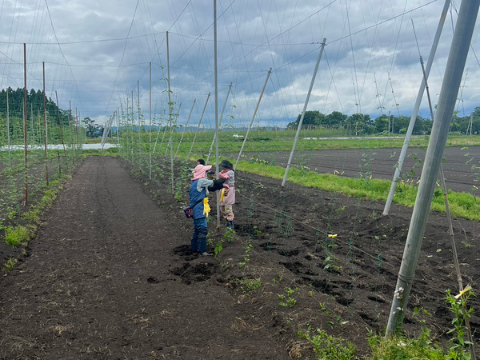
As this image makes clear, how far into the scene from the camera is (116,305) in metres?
5.11

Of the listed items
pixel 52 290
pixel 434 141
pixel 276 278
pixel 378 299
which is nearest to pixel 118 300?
→ pixel 52 290

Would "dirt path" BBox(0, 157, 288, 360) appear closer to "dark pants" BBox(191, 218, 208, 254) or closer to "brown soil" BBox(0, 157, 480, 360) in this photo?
"brown soil" BBox(0, 157, 480, 360)

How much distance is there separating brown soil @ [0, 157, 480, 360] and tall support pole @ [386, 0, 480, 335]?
2.31 feet

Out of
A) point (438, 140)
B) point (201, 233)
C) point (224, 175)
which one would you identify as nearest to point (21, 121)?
point (224, 175)

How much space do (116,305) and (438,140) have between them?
427cm

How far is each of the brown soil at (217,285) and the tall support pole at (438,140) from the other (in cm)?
70

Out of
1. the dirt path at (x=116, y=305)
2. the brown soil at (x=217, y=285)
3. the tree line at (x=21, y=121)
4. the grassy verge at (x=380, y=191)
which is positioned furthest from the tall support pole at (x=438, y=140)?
the tree line at (x=21, y=121)

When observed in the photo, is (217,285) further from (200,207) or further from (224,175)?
(224,175)

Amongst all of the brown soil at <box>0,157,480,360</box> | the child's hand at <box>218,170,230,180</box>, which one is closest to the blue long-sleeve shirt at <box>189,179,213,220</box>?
the child's hand at <box>218,170,230,180</box>

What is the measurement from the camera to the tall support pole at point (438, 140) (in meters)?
3.20

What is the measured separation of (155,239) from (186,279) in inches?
96.5

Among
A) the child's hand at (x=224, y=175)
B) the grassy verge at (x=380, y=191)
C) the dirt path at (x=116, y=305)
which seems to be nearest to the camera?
the dirt path at (x=116, y=305)

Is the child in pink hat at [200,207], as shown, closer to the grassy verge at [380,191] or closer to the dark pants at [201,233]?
the dark pants at [201,233]

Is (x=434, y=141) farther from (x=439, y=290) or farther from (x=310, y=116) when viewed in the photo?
(x=310, y=116)
